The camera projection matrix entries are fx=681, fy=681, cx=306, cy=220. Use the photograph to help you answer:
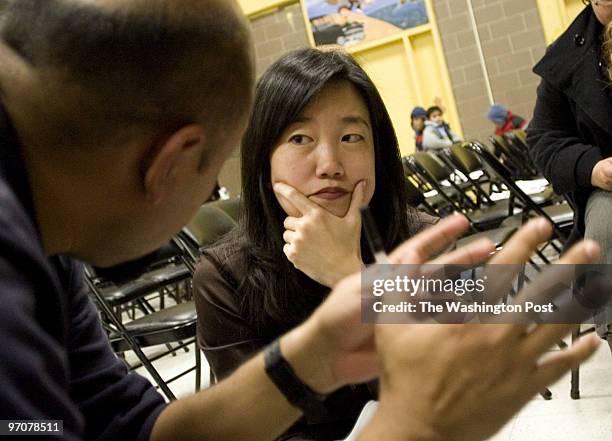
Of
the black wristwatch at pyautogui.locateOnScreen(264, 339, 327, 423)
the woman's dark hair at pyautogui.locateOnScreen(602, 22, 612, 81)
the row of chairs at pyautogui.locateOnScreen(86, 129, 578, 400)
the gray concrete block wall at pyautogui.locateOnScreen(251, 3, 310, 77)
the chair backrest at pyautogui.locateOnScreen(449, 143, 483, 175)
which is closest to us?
the black wristwatch at pyautogui.locateOnScreen(264, 339, 327, 423)

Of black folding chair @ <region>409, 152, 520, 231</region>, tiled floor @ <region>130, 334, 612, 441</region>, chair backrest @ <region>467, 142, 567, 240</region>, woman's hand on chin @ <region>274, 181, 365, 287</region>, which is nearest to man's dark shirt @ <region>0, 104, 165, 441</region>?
woman's hand on chin @ <region>274, 181, 365, 287</region>

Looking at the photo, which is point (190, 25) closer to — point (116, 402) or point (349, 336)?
point (349, 336)

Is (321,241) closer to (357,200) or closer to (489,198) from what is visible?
(357,200)

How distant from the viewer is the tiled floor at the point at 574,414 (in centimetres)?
204

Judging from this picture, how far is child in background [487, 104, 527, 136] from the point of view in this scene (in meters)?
8.04

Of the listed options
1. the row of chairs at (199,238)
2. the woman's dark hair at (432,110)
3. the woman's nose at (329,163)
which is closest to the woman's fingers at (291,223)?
the woman's nose at (329,163)

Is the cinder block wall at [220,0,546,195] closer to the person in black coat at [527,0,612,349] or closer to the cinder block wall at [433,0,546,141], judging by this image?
the cinder block wall at [433,0,546,141]

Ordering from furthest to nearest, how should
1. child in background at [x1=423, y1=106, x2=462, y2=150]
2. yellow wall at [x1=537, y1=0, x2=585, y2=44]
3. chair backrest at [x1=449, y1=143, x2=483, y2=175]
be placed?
yellow wall at [x1=537, y1=0, x2=585, y2=44], child in background at [x1=423, y1=106, x2=462, y2=150], chair backrest at [x1=449, y1=143, x2=483, y2=175]

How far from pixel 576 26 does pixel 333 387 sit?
1.73 metres

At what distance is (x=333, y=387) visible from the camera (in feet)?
2.70

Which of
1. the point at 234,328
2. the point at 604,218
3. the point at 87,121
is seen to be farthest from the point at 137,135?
the point at 604,218

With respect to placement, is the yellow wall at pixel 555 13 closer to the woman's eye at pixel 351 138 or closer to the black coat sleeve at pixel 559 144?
the black coat sleeve at pixel 559 144

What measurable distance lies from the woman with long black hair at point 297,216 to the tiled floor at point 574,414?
945 mm

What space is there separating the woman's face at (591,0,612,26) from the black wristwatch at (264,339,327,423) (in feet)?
5.41
